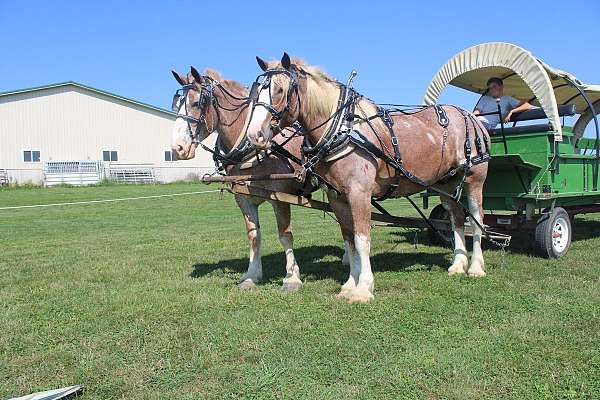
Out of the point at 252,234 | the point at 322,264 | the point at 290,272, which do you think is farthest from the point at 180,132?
the point at 322,264

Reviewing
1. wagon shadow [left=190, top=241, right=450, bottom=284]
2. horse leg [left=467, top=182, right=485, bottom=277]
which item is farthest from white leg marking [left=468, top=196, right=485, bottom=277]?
wagon shadow [left=190, top=241, right=450, bottom=284]

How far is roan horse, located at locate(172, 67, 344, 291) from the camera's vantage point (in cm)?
624

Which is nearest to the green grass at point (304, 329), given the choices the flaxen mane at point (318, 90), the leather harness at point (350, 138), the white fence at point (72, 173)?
the leather harness at point (350, 138)

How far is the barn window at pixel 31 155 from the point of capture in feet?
126

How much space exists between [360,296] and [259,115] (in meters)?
2.14

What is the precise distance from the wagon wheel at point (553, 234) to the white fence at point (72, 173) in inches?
1400

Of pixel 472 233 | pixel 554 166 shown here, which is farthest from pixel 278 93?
pixel 554 166

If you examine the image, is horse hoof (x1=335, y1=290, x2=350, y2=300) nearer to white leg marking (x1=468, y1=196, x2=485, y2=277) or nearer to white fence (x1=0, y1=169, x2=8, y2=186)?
white leg marking (x1=468, y1=196, x2=485, y2=277)

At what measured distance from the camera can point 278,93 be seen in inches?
213

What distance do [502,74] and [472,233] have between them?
2907 millimetres

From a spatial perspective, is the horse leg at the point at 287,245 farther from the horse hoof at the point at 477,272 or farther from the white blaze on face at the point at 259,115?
the horse hoof at the point at 477,272

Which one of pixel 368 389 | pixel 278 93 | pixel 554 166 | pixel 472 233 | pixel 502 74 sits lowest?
pixel 368 389

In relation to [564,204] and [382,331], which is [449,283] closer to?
[382,331]

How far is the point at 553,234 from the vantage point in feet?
26.1
